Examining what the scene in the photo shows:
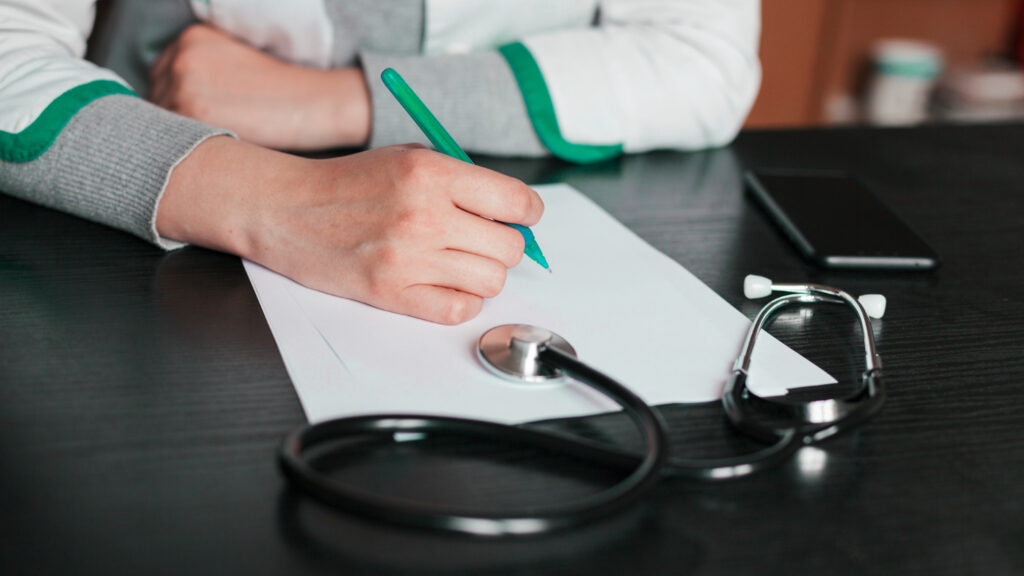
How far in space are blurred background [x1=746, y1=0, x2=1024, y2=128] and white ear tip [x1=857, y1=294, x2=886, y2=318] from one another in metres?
1.38

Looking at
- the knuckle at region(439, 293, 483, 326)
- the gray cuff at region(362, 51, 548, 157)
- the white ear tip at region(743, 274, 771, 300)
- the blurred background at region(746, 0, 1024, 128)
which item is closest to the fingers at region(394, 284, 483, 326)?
the knuckle at region(439, 293, 483, 326)

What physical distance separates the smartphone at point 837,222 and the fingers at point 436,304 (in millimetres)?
241

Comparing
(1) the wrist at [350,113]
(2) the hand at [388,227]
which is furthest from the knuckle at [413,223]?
(1) the wrist at [350,113]

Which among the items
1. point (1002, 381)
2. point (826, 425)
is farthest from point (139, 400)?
point (1002, 381)

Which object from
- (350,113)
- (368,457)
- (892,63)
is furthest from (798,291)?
(892,63)

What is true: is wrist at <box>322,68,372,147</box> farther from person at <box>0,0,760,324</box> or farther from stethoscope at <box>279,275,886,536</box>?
stethoscope at <box>279,275,886,536</box>

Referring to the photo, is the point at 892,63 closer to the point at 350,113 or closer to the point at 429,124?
the point at 350,113

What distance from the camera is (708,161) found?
0.75 metres

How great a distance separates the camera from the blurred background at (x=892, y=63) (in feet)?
5.82

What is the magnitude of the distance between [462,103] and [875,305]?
14.2 inches

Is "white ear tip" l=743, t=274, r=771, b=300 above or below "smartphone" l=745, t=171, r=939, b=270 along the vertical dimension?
above

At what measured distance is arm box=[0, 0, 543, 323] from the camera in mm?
448

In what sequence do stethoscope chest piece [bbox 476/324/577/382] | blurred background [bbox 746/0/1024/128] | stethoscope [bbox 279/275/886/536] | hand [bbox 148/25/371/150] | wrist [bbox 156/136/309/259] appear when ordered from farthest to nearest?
blurred background [bbox 746/0/1024/128], hand [bbox 148/25/371/150], wrist [bbox 156/136/309/259], stethoscope chest piece [bbox 476/324/577/382], stethoscope [bbox 279/275/886/536]

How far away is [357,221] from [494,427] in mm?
173
